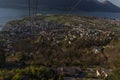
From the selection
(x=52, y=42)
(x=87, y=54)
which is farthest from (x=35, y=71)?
(x=52, y=42)

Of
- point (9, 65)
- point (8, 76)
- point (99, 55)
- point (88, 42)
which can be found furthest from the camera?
point (88, 42)

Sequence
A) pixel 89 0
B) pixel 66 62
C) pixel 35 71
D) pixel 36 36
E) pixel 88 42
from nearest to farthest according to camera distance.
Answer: pixel 35 71
pixel 66 62
pixel 88 42
pixel 36 36
pixel 89 0

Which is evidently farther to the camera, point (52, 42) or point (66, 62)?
point (52, 42)

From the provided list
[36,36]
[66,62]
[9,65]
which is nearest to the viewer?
[9,65]

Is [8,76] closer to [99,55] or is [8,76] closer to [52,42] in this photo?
[99,55]

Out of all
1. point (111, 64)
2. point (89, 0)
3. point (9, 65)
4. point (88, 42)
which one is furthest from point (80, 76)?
point (89, 0)

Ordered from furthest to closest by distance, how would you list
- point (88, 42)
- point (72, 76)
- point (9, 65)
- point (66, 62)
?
point (88, 42), point (66, 62), point (9, 65), point (72, 76)

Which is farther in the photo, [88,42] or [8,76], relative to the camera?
[88,42]

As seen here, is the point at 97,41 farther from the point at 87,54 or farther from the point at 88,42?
the point at 87,54
